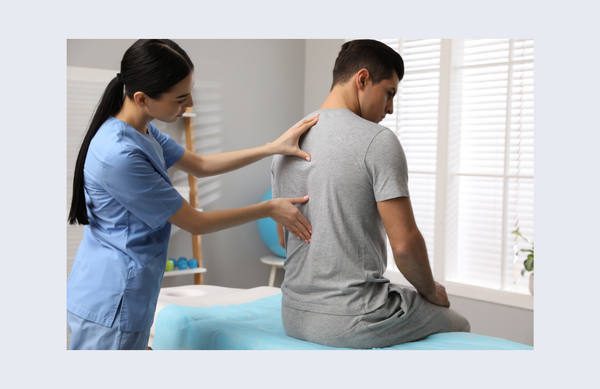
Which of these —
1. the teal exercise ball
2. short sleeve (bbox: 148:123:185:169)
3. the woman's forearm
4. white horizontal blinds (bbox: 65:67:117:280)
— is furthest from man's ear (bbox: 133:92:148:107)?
the teal exercise ball

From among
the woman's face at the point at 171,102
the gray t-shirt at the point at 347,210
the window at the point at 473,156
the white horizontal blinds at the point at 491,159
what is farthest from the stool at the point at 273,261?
the woman's face at the point at 171,102

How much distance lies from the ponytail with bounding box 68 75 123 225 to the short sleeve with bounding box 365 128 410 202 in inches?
28.8

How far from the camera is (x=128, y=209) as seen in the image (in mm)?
1246

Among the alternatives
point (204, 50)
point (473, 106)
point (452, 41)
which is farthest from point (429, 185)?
point (204, 50)

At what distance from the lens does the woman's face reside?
50.1 inches

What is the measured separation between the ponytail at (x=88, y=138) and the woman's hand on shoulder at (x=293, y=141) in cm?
48

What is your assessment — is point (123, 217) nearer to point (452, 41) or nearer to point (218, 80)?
point (218, 80)

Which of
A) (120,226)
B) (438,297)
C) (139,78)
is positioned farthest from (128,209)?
(438,297)

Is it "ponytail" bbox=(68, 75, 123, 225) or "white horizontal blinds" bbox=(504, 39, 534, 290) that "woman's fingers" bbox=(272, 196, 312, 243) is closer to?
A: "ponytail" bbox=(68, 75, 123, 225)

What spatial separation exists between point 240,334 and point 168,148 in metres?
0.70

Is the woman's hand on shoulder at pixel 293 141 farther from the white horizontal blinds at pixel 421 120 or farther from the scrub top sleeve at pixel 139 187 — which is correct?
the white horizontal blinds at pixel 421 120

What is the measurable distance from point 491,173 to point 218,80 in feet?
6.76

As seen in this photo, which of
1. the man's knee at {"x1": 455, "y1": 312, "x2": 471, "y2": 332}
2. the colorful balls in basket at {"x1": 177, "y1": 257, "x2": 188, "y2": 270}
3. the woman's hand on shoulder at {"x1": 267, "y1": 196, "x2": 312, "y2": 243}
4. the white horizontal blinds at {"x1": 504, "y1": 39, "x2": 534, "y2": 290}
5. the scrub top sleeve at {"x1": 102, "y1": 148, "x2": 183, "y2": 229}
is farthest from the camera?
the colorful balls in basket at {"x1": 177, "y1": 257, "x2": 188, "y2": 270}

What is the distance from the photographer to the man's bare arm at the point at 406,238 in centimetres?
124
